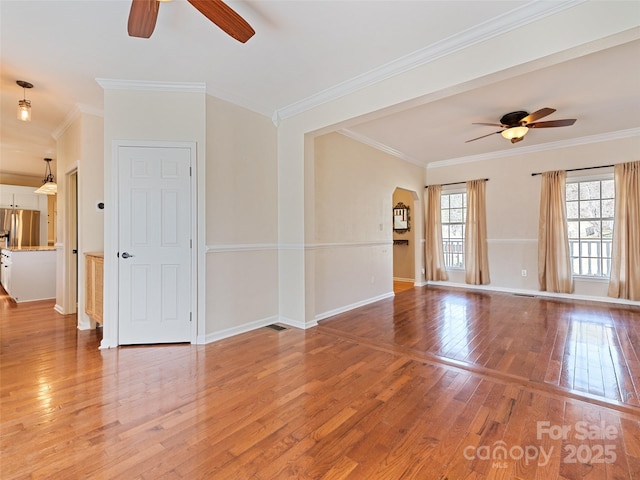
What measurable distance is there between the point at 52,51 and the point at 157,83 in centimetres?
82

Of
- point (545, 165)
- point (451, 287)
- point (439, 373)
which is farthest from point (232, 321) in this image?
point (545, 165)

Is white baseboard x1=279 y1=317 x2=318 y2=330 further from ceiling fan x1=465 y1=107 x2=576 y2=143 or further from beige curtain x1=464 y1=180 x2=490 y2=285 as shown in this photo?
beige curtain x1=464 y1=180 x2=490 y2=285

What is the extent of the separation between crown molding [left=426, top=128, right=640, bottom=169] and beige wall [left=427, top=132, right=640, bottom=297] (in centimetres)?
6

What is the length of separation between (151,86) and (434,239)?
18.9 feet

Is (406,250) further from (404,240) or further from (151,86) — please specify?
(151,86)

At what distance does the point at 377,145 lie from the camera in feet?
17.3

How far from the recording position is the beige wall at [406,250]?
7078mm

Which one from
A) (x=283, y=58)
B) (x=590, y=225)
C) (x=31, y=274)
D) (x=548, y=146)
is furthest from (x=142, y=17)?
(x=590, y=225)

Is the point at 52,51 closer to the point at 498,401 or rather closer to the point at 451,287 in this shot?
the point at 498,401

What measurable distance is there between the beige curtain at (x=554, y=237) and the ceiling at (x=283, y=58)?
1198 millimetres

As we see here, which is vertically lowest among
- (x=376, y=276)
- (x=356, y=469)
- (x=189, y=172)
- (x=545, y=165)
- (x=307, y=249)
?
(x=356, y=469)

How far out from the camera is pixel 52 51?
263 cm

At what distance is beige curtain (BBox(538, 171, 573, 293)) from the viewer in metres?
5.23

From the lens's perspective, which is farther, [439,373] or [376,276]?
[376,276]
